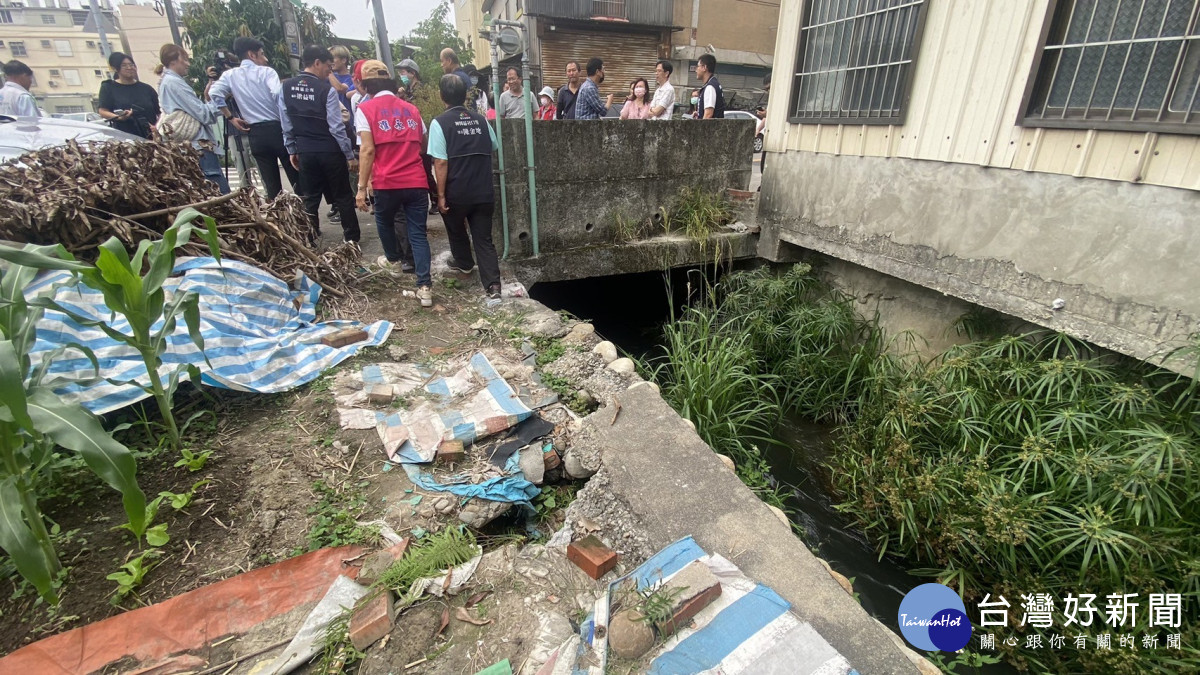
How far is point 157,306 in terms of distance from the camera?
7.53ft

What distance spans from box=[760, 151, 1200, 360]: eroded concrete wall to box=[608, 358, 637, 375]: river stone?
2628 millimetres

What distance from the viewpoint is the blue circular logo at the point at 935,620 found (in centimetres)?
242

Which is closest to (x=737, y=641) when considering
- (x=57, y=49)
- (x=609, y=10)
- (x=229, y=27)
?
(x=229, y=27)

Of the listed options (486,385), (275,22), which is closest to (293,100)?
(486,385)

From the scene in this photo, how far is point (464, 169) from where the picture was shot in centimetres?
390

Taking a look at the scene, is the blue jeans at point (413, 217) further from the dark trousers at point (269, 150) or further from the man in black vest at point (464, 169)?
the dark trousers at point (269, 150)

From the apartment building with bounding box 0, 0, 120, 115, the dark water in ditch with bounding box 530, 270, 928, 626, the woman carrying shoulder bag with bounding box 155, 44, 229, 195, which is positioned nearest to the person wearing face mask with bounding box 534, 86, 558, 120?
the dark water in ditch with bounding box 530, 270, 928, 626

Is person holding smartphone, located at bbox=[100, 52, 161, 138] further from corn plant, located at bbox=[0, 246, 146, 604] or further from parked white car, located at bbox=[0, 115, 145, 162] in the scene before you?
corn plant, located at bbox=[0, 246, 146, 604]

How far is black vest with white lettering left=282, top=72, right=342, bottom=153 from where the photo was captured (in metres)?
4.37

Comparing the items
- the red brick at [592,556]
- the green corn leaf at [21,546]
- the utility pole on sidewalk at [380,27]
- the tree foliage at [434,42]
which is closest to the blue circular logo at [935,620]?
the red brick at [592,556]

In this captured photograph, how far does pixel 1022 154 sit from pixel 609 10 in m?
15.0

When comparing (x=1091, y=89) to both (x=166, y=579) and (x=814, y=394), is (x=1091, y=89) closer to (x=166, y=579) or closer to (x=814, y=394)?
(x=814, y=394)

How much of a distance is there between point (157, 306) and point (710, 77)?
5719mm

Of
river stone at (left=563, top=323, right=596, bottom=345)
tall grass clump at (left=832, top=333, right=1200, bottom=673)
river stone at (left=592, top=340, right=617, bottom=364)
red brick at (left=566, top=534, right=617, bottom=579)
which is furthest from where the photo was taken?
river stone at (left=563, top=323, right=596, bottom=345)
